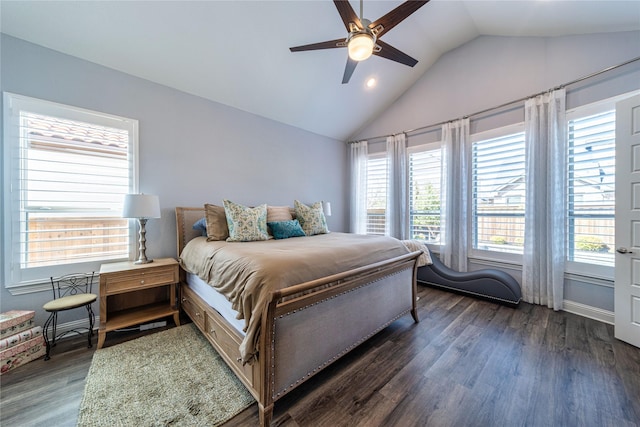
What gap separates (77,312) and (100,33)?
279 centimetres

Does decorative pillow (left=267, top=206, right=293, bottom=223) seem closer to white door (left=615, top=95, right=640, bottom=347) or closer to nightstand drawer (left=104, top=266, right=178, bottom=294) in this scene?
nightstand drawer (left=104, top=266, right=178, bottom=294)

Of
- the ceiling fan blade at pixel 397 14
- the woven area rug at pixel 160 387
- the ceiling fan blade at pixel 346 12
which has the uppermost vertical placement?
the ceiling fan blade at pixel 397 14

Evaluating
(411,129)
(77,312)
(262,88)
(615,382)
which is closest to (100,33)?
(262,88)

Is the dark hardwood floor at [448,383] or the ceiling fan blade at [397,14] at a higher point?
the ceiling fan blade at [397,14]

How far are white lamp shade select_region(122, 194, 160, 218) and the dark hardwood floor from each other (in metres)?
1.23

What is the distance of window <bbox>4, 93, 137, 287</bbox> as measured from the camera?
6.78 feet

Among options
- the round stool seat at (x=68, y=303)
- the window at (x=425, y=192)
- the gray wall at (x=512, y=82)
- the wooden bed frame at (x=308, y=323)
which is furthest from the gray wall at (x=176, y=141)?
the gray wall at (x=512, y=82)

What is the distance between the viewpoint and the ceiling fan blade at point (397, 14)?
1.73m

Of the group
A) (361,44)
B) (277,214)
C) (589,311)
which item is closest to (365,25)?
(361,44)

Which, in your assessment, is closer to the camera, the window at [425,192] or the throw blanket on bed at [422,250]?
the throw blanket on bed at [422,250]

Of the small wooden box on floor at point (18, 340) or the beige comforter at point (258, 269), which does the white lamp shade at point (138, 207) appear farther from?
the small wooden box on floor at point (18, 340)

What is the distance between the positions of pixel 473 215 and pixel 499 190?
1.59 ft

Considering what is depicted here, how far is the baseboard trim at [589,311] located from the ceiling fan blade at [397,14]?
3.62 metres

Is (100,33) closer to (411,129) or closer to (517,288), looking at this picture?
(411,129)
